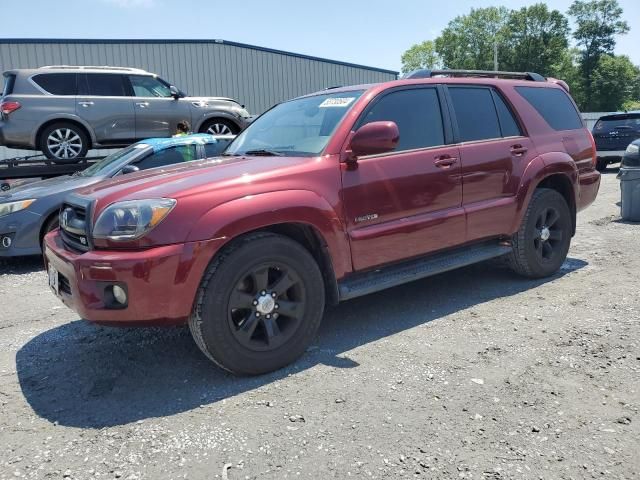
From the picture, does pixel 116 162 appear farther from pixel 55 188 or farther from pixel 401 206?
pixel 401 206

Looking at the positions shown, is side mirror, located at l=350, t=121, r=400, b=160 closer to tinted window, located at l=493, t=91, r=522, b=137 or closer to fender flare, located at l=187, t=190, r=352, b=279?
fender flare, located at l=187, t=190, r=352, b=279

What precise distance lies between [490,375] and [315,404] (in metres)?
1.06

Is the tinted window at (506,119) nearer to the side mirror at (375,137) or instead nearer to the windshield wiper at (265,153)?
the side mirror at (375,137)

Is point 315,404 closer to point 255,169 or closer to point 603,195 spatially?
point 255,169

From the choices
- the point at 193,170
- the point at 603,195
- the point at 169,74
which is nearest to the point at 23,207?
the point at 193,170

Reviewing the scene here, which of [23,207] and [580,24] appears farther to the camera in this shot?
[580,24]

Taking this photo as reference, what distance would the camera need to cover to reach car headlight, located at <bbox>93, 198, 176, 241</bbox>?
2.99 meters

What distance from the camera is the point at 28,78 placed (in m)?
8.74

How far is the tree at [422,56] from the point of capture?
88156mm

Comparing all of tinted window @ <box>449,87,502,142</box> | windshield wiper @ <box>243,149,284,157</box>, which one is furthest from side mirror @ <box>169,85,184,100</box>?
tinted window @ <box>449,87,502,142</box>

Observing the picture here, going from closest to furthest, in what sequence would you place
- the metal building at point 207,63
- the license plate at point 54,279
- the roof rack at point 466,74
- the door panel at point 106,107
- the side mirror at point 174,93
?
the license plate at point 54,279, the roof rack at point 466,74, the door panel at point 106,107, the side mirror at point 174,93, the metal building at point 207,63

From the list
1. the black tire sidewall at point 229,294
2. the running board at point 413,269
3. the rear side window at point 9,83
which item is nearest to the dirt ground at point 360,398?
the black tire sidewall at point 229,294

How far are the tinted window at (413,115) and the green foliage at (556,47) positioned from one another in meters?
69.4

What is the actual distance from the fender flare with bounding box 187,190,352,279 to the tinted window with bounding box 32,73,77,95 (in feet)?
23.5
